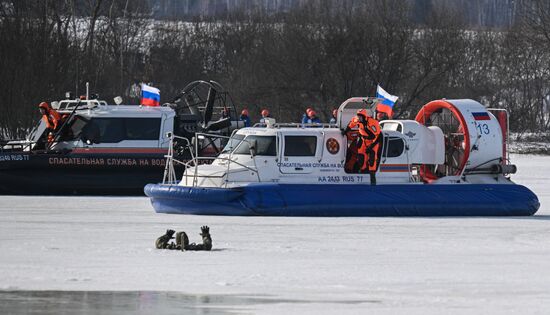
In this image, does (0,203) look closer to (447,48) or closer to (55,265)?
(55,265)

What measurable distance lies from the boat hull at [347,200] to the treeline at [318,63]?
1811 cm

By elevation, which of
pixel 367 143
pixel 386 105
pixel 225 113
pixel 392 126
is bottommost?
pixel 225 113

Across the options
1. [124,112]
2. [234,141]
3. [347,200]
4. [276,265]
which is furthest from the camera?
[124,112]

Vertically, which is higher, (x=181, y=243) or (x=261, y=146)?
(x=261, y=146)

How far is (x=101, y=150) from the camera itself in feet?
78.1

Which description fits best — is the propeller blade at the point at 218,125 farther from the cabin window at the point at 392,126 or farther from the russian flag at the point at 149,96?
the cabin window at the point at 392,126

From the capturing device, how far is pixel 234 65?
57906 mm

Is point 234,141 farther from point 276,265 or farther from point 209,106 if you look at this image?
point 276,265

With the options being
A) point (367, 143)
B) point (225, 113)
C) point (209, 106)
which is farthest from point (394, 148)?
point (225, 113)

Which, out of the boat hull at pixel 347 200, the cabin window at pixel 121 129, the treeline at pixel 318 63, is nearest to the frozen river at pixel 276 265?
the boat hull at pixel 347 200

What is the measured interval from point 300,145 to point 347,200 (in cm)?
118

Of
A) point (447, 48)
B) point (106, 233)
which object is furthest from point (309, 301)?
point (447, 48)

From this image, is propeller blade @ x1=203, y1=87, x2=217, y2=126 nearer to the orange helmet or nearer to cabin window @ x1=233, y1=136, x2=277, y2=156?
cabin window @ x1=233, y1=136, x2=277, y2=156

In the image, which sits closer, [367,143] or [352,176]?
[367,143]
